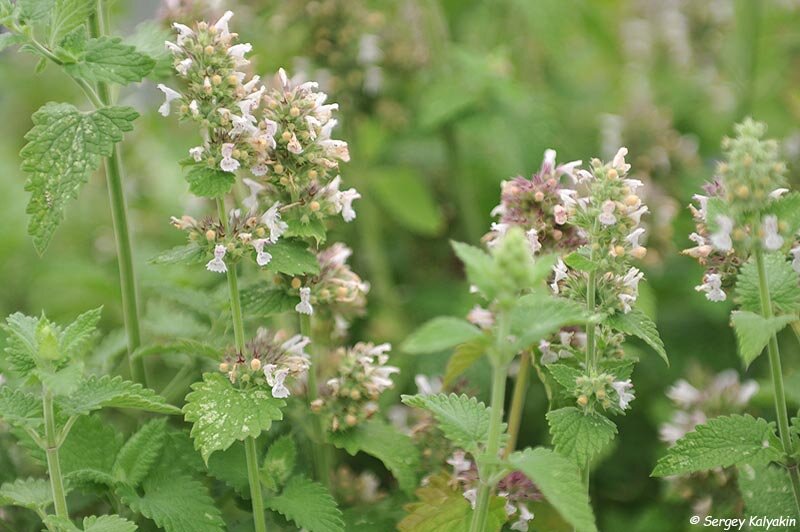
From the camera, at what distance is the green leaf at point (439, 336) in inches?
39.9

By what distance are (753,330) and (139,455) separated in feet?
2.95

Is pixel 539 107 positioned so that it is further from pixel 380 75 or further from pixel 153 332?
pixel 153 332

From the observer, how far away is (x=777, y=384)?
50.8 inches

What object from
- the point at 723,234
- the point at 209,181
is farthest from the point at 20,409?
the point at 723,234

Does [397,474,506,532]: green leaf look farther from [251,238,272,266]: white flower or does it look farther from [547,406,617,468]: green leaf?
[251,238,272,266]: white flower

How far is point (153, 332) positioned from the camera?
1.83 m

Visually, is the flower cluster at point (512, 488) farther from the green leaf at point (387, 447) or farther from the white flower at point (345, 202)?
the white flower at point (345, 202)

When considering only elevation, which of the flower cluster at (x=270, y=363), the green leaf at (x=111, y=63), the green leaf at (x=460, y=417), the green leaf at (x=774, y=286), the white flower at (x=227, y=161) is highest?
the green leaf at (x=111, y=63)

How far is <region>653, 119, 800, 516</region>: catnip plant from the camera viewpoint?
117cm

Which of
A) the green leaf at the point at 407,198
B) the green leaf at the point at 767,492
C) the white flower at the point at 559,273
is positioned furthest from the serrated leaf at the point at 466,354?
the green leaf at the point at 407,198

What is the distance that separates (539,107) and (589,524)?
1618mm

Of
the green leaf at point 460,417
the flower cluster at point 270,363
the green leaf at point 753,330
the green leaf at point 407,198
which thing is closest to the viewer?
the green leaf at point 753,330

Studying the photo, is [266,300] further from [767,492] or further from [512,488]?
[767,492]

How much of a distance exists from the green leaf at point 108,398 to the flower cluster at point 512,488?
1.48ft
